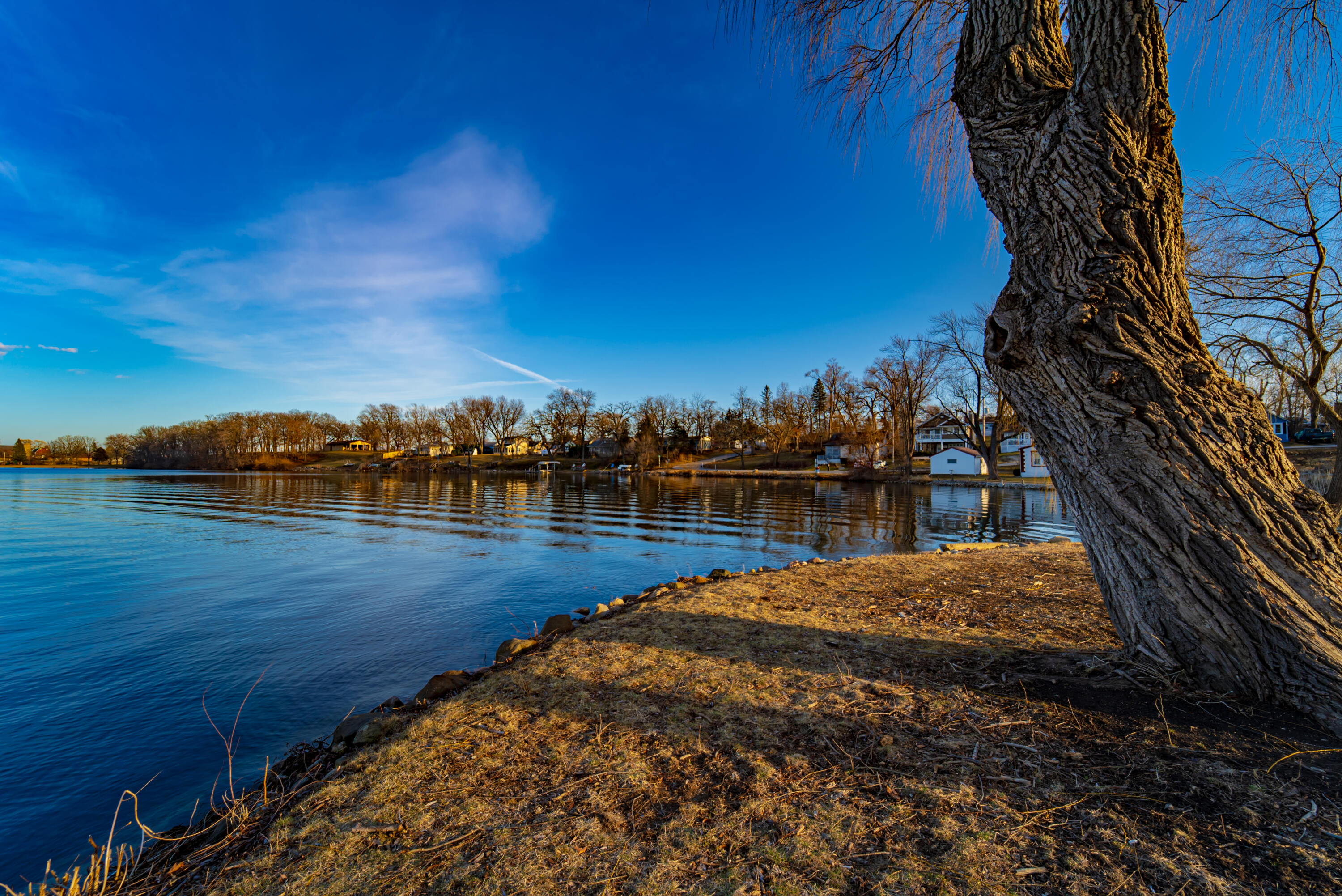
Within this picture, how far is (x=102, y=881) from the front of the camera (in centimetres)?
244

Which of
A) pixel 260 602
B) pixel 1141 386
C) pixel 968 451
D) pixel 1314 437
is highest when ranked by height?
pixel 1314 437

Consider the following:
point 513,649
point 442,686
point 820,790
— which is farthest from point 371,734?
point 820,790

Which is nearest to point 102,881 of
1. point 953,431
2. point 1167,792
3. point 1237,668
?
point 1167,792

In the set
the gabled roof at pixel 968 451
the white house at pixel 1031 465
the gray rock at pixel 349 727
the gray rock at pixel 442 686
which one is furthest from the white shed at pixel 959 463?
the gray rock at pixel 349 727

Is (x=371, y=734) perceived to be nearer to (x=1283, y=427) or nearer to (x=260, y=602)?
(x=260, y=602)

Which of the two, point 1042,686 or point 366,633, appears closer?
point 1042,686

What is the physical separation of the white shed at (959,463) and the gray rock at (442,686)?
5032 centimetres

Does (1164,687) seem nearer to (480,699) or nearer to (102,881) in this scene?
(480,699)

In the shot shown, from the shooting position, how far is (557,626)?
6.41 metres

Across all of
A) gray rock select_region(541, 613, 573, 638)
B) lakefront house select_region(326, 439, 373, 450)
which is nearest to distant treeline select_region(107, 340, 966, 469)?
lakefront house select_region(326, 439, 373, 450)

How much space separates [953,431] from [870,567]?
A: 77.9 m

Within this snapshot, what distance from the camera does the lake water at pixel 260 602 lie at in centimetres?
462

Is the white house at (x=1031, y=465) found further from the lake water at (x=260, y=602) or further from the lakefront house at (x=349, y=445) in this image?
the lakefront house at (x=349, y=445)

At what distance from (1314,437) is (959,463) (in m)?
33.0
